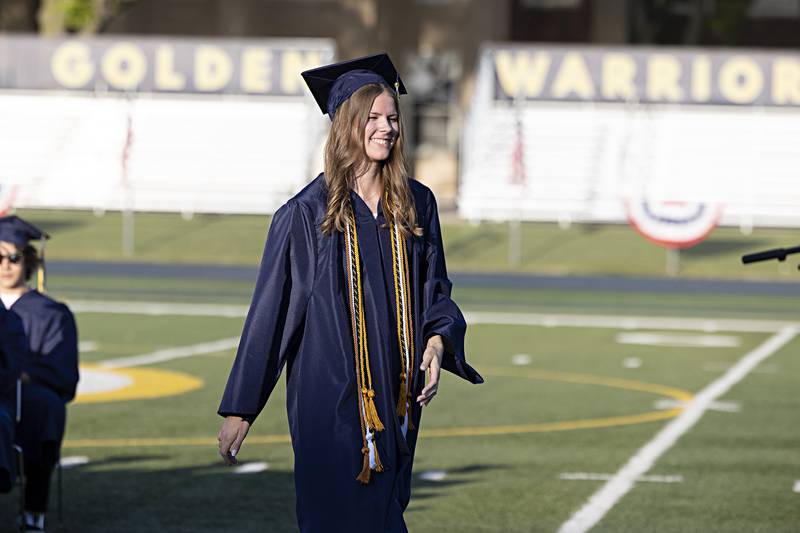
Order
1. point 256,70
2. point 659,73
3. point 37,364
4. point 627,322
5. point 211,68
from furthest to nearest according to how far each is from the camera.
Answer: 1. point 211,68
2. point 256,70
3. point 659,73
4. point 627,322
5. point 37,364

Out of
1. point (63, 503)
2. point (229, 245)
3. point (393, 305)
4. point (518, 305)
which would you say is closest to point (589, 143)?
point (229, 245)

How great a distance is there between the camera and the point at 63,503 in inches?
390

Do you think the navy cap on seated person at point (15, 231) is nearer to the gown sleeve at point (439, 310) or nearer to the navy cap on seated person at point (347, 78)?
the navy cap on seated person at point (347, 78)

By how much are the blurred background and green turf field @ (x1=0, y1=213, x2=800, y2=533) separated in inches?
1.7

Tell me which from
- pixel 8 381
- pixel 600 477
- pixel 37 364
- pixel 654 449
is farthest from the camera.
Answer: pixel 654 449

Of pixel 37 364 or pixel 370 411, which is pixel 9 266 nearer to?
pixel 37 364

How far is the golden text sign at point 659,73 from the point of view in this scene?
118ft

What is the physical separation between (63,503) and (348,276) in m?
4.57

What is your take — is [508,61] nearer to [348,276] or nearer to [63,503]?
[63,503]

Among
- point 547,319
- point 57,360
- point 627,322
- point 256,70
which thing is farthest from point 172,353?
point 256,70

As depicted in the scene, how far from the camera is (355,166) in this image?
586 cm

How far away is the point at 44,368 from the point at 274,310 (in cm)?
351

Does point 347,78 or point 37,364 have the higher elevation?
point 347,78

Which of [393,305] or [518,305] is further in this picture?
[518,305]
